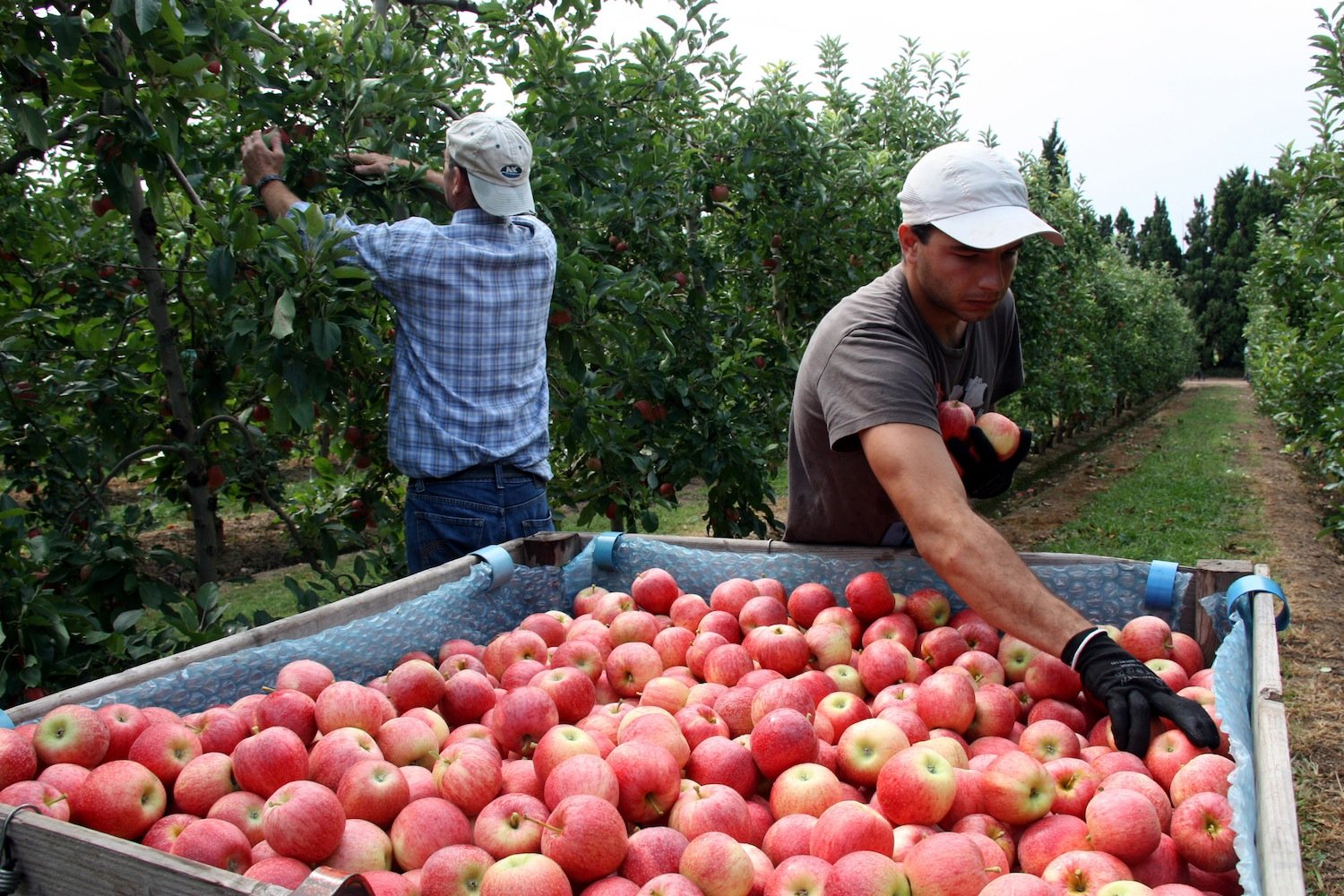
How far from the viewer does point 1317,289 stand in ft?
28.1

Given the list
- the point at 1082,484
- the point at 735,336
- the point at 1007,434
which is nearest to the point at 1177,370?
the point at 1082,484

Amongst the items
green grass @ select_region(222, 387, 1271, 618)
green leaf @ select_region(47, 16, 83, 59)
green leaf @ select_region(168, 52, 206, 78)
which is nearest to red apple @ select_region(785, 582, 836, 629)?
green leaf @ select_region(168, 52, 206, 78)

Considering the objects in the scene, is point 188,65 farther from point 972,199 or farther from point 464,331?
point 972,199

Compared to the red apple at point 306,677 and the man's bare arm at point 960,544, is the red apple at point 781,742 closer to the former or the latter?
the man's bare arm at point 960,544

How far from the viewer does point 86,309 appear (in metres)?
3.70

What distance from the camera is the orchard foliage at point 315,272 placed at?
2482 mm

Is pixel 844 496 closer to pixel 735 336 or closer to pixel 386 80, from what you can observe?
pixel 386 80

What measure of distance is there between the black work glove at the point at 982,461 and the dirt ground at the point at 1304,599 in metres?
1.99

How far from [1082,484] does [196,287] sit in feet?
39.7

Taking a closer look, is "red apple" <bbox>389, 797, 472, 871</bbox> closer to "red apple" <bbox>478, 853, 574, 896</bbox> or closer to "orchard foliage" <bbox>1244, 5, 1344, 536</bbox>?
"red apple" <bbox>478, 853, 574, 896</bbox>

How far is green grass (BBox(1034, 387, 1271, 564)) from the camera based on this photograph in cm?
853

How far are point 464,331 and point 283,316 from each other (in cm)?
57

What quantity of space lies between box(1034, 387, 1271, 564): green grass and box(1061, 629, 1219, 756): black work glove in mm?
6148

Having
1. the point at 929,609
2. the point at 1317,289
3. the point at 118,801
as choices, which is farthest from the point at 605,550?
the point at 1317,289
